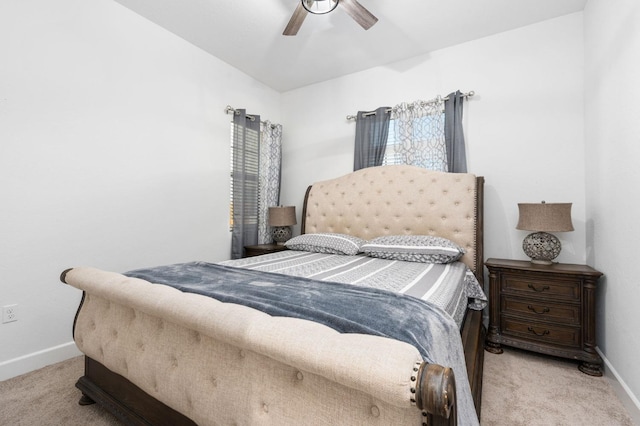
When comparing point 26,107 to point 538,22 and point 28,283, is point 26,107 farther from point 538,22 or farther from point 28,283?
point 538,22

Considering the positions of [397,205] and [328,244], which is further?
[397,205]

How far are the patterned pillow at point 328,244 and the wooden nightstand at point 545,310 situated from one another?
115 cm

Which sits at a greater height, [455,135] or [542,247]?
[455,135]

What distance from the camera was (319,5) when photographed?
6.68 ft

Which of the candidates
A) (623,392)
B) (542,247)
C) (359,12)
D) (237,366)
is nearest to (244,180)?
(359,12)

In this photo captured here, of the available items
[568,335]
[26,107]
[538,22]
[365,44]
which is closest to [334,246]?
[568,335]

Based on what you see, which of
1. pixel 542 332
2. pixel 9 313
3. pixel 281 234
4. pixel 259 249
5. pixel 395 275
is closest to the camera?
pixel 395 275

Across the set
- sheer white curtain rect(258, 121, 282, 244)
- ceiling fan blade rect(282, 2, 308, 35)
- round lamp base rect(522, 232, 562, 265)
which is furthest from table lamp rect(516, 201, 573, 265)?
sheer white curtain rect(258, 121, 282, 244)

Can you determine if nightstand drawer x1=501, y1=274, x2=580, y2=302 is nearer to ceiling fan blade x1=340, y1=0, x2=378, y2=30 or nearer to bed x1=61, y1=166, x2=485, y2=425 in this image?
bed x1=61, y1=166, x2=485, y2=425

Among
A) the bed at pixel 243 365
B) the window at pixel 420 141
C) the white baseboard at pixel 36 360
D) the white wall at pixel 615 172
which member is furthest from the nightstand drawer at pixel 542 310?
the white baseboard at pixel 36 360

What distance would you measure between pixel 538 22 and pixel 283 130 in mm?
2995

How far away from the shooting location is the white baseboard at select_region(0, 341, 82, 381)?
1921 millimetres

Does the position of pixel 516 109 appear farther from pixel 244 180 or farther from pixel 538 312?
pixel 244 180

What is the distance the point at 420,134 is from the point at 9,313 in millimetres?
3680
